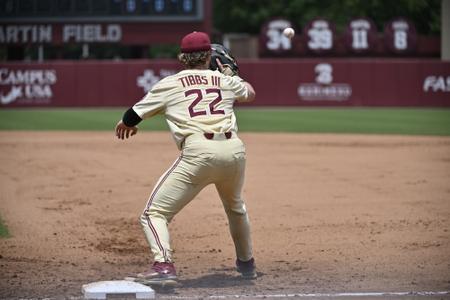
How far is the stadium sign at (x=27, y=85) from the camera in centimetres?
2774

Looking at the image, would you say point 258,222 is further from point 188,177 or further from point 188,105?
point 188,105

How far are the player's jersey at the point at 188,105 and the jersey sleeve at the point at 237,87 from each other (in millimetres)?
136

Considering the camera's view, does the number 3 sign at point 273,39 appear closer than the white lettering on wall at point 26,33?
No

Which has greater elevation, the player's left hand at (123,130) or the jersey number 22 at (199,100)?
the jersey number 22 at (199,100)

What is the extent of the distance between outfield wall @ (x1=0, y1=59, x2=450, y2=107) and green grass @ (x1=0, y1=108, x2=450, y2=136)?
0.76 m

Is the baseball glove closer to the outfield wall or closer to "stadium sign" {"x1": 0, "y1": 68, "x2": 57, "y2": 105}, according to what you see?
the outfield wall

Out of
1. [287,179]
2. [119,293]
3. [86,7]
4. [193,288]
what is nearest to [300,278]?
[193,288]

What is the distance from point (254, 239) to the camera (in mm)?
7973

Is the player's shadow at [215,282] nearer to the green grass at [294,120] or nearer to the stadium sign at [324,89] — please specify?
the green grass at [294,120]

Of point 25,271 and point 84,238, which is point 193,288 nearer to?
point 25,271

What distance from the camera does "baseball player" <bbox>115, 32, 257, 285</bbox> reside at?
572 centimetres

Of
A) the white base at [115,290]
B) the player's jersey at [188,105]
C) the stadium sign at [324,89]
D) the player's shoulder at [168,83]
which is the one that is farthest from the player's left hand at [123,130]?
the stadium sign at [324,89]

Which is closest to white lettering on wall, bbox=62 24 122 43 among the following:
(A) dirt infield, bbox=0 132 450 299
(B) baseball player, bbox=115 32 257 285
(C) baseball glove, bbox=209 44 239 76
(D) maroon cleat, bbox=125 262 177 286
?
(A) dirt infield, bbox=0 132 450 299

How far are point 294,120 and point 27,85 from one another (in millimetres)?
9356
